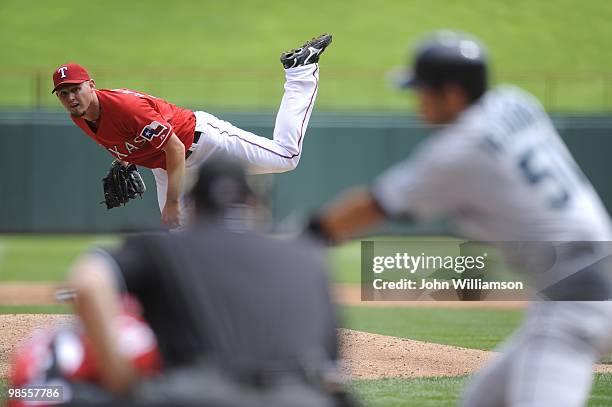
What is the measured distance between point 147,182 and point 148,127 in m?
9.00

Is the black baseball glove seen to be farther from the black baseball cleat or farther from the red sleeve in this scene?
the black baseball cleat

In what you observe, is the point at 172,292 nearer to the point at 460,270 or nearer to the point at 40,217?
the point at 460,270

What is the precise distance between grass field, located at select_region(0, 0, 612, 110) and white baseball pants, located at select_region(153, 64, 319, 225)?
813 inches

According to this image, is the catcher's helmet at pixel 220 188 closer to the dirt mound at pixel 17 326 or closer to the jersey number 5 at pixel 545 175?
the jersey number 5 at pixel 545 175

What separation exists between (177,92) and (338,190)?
23.6 feet

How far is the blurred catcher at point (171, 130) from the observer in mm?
6383

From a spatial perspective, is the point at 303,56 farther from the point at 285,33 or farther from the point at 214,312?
the point at 285,33

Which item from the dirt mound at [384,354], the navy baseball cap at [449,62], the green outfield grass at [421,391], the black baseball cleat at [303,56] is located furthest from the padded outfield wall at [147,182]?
the navy baseball cap at [449,62]

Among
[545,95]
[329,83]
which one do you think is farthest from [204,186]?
[545,95]

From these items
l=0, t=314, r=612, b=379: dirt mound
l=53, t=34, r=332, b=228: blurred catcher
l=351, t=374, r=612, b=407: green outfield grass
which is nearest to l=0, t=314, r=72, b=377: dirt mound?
l=0, t=314, r=612, b=379: dirt mound

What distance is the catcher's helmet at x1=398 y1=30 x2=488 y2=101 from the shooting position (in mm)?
2930

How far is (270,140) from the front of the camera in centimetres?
706

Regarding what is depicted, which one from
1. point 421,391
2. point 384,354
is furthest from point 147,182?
point 421,391

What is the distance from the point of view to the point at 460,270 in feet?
29.7
